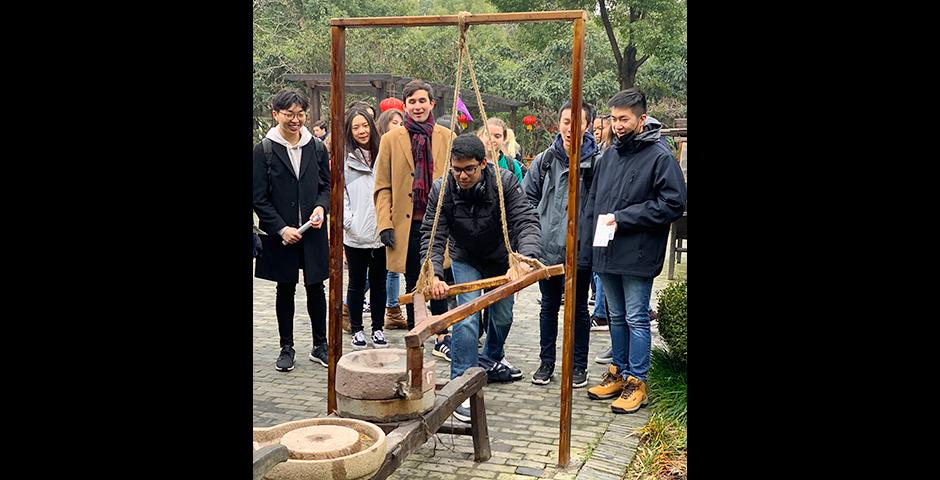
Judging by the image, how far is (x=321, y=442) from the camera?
3578 millimetres

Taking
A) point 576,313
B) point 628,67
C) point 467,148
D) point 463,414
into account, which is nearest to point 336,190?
point 467,148

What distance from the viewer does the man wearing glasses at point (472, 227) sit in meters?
5.25

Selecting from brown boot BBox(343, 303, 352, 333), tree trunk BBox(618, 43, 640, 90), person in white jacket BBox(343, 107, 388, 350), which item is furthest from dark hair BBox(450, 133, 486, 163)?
tree trunk BBox(618, 43, 640, 90)

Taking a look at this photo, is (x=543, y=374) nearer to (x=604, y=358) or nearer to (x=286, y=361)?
(x=604, y=358)

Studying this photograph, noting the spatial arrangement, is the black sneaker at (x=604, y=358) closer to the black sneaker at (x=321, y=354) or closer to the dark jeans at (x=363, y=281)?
the dark jeans at (x=363, y=281)

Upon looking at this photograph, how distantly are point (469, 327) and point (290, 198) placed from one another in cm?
164

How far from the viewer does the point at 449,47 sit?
22.8 meters

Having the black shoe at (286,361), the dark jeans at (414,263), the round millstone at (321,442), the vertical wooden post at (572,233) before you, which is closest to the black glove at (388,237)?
the dark jeans at (414,263)

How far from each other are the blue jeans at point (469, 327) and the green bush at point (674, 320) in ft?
3.34

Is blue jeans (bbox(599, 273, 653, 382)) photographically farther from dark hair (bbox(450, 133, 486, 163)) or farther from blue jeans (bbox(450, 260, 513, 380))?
dark hair (bbox(450, 133, 486, 163))

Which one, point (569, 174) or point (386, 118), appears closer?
point (569, 174)

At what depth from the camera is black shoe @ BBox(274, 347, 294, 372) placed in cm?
660

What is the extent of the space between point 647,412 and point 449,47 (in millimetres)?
18147

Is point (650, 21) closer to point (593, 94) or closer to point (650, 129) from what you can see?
point (593, 94)
